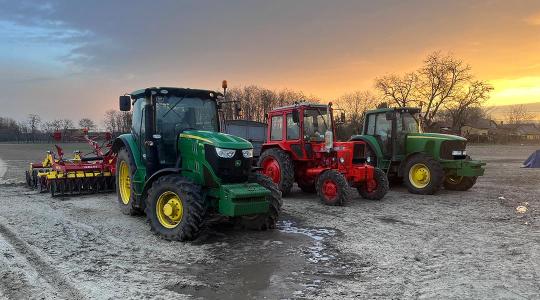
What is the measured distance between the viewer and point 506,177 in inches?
648

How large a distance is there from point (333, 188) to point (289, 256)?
402cm

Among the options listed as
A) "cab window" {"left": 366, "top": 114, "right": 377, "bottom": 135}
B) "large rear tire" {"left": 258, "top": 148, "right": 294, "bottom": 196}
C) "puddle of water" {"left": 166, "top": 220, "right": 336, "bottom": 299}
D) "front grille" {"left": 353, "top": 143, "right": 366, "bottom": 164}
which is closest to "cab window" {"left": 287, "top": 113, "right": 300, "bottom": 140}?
"large rear tire" {"left": 258, "top": 148, "right": 294, "bottom": 196}

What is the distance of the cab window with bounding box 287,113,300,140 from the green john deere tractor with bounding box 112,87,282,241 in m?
3.31

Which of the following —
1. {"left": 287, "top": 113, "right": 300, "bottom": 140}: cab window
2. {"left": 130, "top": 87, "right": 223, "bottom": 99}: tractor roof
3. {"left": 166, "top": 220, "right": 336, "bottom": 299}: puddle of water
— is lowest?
{"left": 166, "top": 220, "right": 336, "bottom": 299}: puddle of water

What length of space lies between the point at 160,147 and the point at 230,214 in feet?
6.65

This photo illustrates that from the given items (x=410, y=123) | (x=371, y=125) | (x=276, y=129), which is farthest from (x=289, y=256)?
(x=371, y=125)

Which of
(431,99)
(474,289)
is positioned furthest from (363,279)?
(431,99)

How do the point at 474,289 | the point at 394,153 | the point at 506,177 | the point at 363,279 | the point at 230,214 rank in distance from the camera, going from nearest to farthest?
1. the point at 474,289
2. the point at 363,279
3. the point at 230,214
4. the point at 394,153
5. the point at 506,177

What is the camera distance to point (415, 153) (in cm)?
1226

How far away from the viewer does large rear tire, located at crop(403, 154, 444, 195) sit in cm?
1155

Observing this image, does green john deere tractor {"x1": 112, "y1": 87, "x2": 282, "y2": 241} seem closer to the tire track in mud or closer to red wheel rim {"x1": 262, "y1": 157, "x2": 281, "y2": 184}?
the tire track in mud

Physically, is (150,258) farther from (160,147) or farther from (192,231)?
(160,147)

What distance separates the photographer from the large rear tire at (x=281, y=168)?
11.0 m

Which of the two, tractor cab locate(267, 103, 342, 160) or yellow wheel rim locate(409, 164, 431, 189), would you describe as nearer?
tractor cab locate(267, 103, 342, 160)
